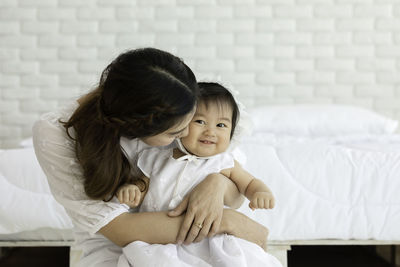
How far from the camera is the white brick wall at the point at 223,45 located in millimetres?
3215

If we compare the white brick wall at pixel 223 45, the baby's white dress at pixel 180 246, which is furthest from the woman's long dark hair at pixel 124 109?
the white brick wall at pixel 223 45

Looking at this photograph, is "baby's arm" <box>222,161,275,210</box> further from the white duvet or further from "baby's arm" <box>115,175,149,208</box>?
the white duvet

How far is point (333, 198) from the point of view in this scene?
1695 millimetres

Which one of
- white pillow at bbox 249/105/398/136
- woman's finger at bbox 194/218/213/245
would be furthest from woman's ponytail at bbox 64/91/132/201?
white pillow at bbox 249/105/398/136

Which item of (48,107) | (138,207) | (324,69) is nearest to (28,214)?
(138,207)

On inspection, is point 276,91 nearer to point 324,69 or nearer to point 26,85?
point 324,69

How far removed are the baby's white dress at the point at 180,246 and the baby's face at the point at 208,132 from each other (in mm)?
30

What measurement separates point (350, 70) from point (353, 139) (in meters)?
1.09

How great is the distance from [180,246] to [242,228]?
158mm

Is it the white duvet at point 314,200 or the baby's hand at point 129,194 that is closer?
the baby's hand at point 129,194

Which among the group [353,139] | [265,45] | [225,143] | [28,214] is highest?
[265,45]

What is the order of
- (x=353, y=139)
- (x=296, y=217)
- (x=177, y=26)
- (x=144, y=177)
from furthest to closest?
(x=177, y=26), (x=353, y=139), (x=296, y=217), (x=144, y=177)

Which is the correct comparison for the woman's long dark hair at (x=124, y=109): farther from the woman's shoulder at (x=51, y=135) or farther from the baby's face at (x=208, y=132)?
the baby's face at (x=208, y=132)

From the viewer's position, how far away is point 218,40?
10.6 ft
